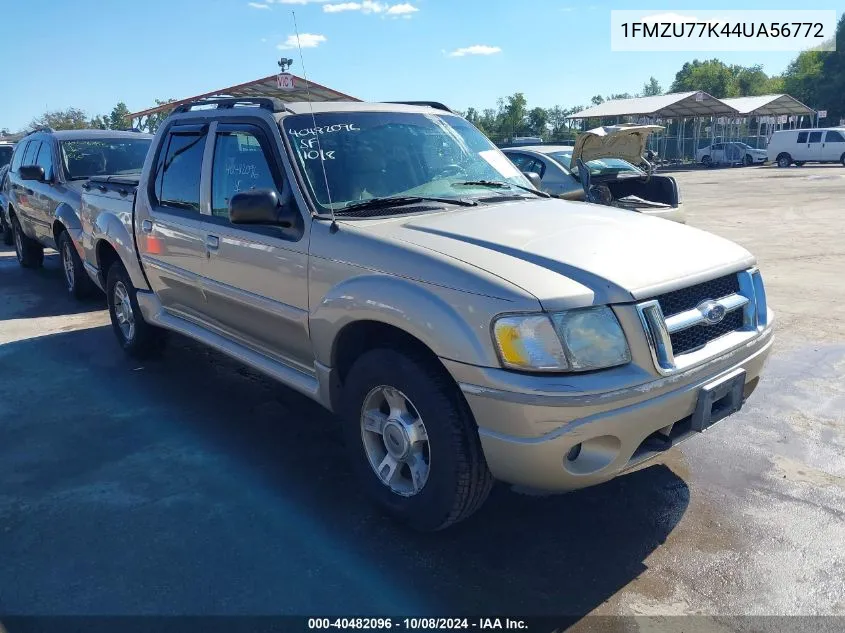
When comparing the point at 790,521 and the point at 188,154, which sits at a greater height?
the point at 188,154

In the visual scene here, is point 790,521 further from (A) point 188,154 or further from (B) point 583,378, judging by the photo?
(A) point 188,154

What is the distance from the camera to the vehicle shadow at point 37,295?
782cm

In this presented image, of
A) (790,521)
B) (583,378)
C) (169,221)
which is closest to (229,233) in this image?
(169,221)

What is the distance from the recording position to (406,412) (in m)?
3.15

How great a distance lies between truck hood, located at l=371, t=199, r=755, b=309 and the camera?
272cm

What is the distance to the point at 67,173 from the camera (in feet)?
27.3

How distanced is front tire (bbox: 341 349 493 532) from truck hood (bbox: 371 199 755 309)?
1.77 feet

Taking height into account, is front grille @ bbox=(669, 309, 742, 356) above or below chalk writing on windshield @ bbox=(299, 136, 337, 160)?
below

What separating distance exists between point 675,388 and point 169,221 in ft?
11.5

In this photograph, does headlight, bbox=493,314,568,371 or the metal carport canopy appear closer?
headlight, bbox=493,314,568,371

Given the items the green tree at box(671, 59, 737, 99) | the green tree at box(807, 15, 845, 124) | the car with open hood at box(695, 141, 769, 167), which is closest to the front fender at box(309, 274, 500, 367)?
the car with open hood at box(695, 141, 769, 167)

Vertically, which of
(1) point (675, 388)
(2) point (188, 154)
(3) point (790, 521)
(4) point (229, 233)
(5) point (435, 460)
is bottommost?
(3) point (790, 521)

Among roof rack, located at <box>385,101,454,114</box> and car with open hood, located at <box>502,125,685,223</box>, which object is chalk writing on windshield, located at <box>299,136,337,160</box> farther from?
car with open hood, located at <box>502,125,685,223</box>

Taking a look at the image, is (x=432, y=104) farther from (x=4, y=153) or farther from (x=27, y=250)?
(x=4, y=153)
